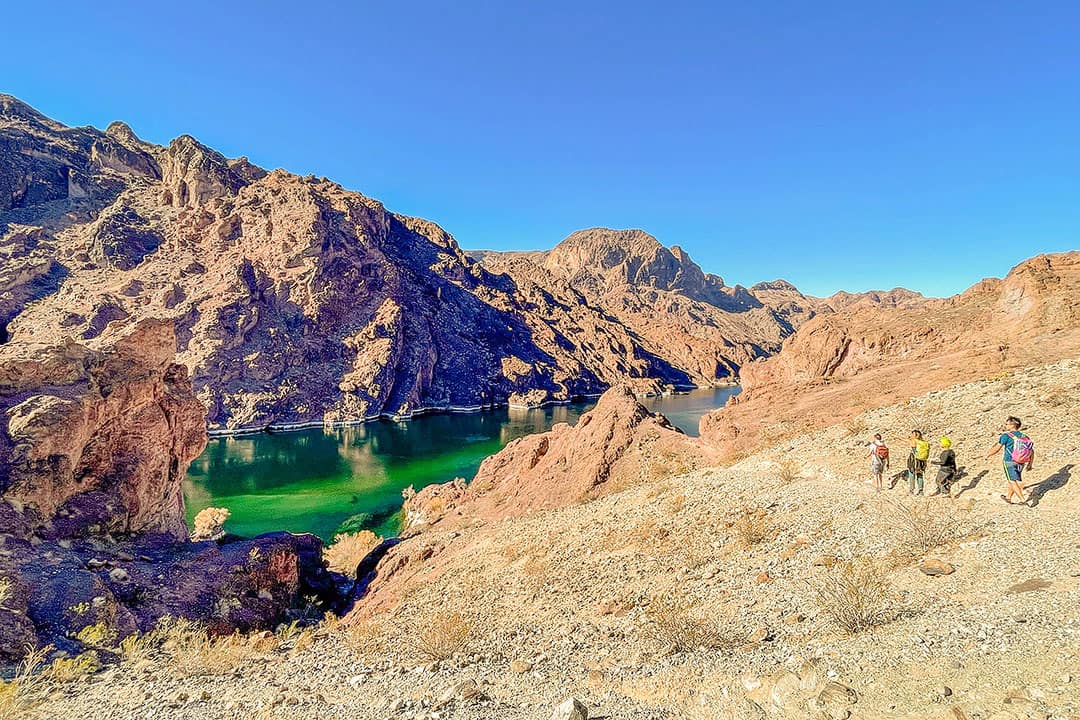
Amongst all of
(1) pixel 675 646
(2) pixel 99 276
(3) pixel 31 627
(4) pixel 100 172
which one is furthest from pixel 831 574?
(4) pixel 100 172

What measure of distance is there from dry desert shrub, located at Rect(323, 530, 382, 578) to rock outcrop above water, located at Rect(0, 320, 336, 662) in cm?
283

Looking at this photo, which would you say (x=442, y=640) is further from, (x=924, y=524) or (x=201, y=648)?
(x=924, y=524)

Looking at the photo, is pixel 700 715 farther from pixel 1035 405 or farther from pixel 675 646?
pixel 1035 405

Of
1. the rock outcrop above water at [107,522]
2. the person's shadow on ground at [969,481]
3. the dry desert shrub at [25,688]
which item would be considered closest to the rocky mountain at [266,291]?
the rock outcrop above water at [107,522]

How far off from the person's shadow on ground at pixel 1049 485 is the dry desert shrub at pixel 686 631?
5.16m

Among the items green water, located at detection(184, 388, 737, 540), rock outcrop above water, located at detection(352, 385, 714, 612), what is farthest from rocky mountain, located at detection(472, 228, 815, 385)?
rock outcrop above water, located at detection(352, 385, 714, 612)

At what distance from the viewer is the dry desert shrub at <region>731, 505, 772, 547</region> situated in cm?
803

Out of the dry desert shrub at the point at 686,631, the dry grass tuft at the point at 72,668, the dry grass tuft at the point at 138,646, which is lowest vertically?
the dry grass tuft at the point at 138,646

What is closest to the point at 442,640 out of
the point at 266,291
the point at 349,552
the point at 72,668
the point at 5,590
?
the point at 72,668

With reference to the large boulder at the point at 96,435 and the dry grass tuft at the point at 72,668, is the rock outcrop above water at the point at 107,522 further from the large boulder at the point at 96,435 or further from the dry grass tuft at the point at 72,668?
the dry grass tuft at the point at 72,668

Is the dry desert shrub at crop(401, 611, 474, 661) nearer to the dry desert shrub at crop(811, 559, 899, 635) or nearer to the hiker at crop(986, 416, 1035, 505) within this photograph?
the dry desert shrub at crop(811, 559, 899, 635)

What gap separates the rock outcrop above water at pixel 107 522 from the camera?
31.1ft

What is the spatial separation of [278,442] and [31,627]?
49.0 metres

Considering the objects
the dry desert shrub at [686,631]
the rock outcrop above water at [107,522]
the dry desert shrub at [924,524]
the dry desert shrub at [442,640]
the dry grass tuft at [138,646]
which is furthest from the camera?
the rock outcrop above water at [107,522]
